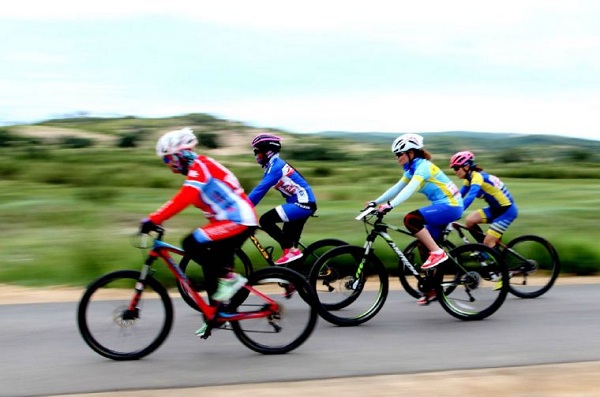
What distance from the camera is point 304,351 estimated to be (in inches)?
289

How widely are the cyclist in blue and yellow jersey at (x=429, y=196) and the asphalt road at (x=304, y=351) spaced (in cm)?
80

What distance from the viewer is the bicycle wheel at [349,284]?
8516 mm

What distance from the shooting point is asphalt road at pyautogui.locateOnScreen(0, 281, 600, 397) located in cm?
640

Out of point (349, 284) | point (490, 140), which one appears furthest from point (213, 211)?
point (490, 140)

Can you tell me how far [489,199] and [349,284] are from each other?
9.57ft

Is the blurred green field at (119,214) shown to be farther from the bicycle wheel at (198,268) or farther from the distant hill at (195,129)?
the distant hill at (195,129)

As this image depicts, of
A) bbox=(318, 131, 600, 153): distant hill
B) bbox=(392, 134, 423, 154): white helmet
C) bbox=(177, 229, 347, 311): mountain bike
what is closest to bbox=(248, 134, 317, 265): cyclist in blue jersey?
bbox=(177, 229, 347, 311): mountain bike

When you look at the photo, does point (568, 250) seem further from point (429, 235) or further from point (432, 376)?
point (432, 376)

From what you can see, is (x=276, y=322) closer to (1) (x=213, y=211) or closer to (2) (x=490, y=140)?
(1) (x=213, y=211)

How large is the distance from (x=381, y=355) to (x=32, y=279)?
20.9 feet

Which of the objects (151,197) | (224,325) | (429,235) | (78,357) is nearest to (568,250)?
(429,235)

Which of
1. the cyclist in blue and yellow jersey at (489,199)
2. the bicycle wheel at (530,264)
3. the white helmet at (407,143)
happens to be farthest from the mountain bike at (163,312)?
the bicycle wheel at (530,264)

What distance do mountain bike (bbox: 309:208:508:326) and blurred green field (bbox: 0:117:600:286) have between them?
10.4ft

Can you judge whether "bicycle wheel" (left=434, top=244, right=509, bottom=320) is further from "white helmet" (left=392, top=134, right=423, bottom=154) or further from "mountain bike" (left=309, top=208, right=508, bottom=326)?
"white helmet" (left=392, top=134, right=423, bottom=154)
